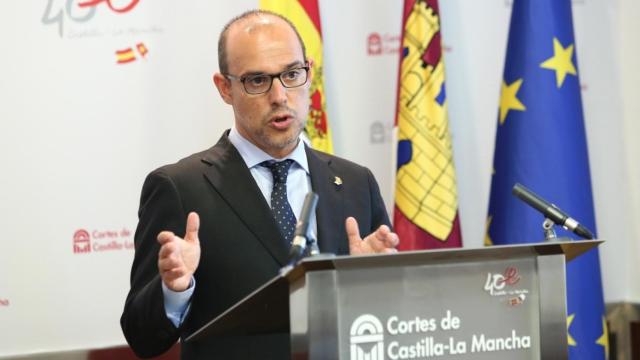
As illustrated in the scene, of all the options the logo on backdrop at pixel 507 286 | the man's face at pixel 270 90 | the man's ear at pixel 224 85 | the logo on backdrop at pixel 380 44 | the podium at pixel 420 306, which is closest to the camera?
the podium at pixel 420 306

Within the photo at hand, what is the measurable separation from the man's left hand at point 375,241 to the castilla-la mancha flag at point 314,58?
1699 millimetres

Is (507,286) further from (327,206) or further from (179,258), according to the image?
(327,206)

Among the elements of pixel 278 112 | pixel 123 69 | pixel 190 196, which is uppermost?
pixel 123 69

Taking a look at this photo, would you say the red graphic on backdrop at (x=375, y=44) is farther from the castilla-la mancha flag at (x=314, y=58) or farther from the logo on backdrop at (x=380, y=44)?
the castilla-la mancha flag at (x=314, y=58)

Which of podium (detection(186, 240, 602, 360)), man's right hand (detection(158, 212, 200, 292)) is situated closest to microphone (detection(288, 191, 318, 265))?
podium (detection(186, 240, 602, 360))

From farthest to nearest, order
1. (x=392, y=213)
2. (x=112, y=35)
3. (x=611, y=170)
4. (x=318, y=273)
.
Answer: (x=611, y=170) < (x=392, y=213) < (x=112, y=35) < (x=318, y=273)

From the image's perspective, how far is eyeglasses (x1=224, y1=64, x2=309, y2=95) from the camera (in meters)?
2.54

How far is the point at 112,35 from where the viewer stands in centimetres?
391

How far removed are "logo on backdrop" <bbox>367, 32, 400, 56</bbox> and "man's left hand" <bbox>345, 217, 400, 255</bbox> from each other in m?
2.21

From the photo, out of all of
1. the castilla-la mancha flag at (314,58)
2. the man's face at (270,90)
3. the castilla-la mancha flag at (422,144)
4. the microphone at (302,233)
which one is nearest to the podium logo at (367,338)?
the microphone at (302,233)

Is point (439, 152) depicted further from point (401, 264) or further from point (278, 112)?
point (401, 264)

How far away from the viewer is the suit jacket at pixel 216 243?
2422 millimetres

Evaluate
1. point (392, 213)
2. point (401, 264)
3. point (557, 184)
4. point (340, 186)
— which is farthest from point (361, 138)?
point (401, 264)

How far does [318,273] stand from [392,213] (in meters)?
2.61
